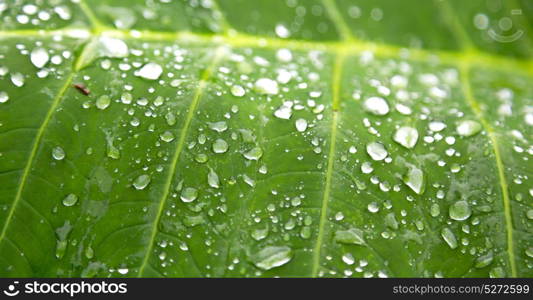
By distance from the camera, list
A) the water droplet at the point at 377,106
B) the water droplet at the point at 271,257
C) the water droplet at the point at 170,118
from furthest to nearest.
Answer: the water droplet at the point at 377,106 < the water droplet at the point at 170,118 < the water droplet at the point at 271,257

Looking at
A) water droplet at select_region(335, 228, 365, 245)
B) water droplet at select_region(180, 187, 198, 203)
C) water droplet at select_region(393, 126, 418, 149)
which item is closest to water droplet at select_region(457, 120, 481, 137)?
water droplet at select_region(393, 126, 418, 149)

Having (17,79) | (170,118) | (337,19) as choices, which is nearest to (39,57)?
(17,79)

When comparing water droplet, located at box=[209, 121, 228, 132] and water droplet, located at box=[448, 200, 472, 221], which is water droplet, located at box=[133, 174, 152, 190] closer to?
water droplet, located at box=[209, 121, 228, 132]

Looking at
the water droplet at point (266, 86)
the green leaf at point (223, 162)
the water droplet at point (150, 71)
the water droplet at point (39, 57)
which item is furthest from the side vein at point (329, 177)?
the water droplet at point (39, 57)

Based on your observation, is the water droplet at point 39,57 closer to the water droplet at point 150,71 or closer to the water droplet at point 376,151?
the water droplet at point 150,71

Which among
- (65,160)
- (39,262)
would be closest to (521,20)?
(65,160)

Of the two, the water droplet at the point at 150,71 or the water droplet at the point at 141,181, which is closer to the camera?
the water droplet at the point at 141,181

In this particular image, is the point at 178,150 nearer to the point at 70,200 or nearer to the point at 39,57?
the point at 70,200
